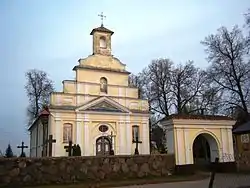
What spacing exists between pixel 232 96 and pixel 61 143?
16550 millimetres

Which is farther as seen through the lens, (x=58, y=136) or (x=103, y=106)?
(x=103, y=106)

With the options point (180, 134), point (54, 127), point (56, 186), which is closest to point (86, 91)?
point (54, 127)

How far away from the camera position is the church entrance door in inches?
1160

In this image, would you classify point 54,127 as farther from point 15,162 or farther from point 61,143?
point 15,162

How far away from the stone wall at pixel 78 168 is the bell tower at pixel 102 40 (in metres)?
18.1

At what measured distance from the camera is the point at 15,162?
14648 millimetres

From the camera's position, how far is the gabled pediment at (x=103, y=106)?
2939cm

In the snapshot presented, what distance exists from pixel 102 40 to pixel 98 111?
891 cm

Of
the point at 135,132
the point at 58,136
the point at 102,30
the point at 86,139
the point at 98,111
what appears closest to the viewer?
the point at 58,136

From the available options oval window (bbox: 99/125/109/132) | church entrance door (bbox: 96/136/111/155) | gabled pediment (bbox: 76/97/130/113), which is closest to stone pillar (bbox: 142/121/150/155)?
gabled pediment (bbox: 76/97/130/113)

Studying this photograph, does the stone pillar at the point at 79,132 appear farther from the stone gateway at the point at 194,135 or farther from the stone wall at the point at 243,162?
Answer: the stone wall at the point at 243,162

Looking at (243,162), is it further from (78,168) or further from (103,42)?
(103,42)

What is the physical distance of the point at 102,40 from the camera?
33844 millimetres

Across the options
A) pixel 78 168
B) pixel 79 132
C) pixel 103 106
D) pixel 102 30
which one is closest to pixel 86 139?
pixel 79 132
